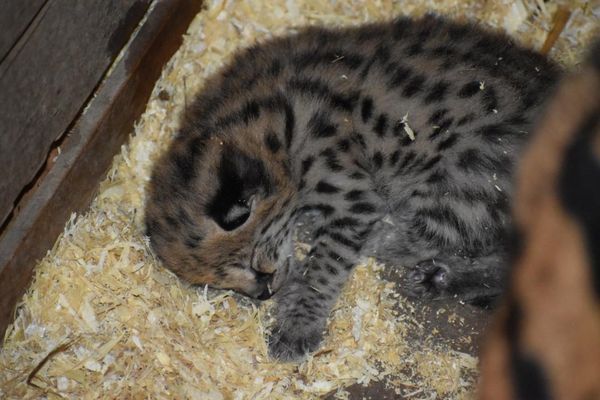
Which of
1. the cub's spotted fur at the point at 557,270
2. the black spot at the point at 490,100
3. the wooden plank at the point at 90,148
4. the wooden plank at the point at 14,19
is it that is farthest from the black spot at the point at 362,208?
the cub's spotted fur at the point at 557,270

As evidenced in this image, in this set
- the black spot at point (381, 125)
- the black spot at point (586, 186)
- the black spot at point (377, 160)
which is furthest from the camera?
the black spot at point (377, 160)

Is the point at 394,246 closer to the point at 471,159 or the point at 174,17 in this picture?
the point at 471,159

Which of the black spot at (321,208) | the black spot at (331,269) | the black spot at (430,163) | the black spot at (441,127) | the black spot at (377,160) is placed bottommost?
the black spot at (331,269)

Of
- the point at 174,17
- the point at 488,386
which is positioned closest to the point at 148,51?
the point at 174,17

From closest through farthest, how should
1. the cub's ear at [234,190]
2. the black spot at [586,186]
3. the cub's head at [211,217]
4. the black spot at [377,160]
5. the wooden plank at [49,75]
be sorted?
the black spot at [586,186]
the cub's ear at [234,190]
the wooden plank at [49,75]
the cub's head at [211,217]
the black spot at [377,160]

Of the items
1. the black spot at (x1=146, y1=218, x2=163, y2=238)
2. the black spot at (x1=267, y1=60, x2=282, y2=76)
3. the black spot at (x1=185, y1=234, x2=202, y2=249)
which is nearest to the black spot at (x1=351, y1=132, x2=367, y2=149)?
the black spot at (x1=267, y1=60, x2=282, y2=76)

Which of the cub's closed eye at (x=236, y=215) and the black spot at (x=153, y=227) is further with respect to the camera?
the black spot at (x=153, y=227)

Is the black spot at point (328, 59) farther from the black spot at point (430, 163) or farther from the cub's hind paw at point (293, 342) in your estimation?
the cub's hind paw at point (293, 342)

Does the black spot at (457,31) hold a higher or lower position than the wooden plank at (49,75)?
higher
